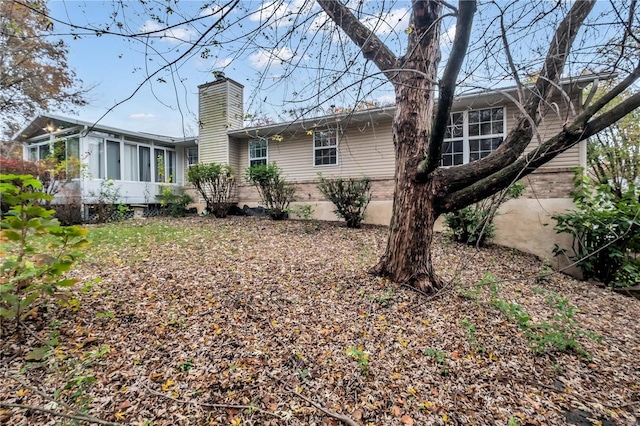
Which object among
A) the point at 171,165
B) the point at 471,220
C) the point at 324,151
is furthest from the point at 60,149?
the point at 471,220

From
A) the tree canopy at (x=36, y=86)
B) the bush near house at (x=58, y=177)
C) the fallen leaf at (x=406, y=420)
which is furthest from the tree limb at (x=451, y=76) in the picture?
the tree canopy at (x=36, y=86)

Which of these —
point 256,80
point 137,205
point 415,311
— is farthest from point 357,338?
point 137,205

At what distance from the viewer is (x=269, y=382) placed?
219 centimetres

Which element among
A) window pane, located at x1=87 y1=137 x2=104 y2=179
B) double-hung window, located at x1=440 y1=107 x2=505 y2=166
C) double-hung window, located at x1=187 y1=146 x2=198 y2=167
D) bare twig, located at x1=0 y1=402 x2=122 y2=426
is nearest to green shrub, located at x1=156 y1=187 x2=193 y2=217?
double-hung window, located at x1=187 y1=146 x2=198 y2=167

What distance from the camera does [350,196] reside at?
8.07 metres

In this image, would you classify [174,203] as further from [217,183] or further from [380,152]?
[380,152]

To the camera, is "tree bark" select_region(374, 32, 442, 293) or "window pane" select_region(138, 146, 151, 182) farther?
"window pane" select_region(138, 146, 151, 182)

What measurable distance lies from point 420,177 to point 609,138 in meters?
14.5

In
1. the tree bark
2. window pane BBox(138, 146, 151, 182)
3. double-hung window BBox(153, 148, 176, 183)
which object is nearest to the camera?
the tree bark

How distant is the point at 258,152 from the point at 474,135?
294 inches

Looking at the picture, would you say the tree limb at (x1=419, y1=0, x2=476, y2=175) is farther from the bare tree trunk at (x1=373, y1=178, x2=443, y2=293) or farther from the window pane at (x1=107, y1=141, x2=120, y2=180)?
the window pane at (x1=107, y1=141, x2=120, y2=180)

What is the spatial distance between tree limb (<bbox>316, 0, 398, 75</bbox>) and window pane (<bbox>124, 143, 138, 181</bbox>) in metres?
11.2

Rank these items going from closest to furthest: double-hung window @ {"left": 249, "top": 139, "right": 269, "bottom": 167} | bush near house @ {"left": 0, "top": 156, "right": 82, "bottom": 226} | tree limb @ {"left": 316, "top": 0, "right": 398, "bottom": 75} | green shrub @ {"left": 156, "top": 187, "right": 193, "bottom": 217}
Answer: tree limb @ {"left": 316, "top": 0, "right": 398, "bottom": 75} < bush near house @ {"left": 0, "top": 156, "right": 82, "bottom": 226} < green shrub @ {"left": 156, "top": 187, "right": 193, "bottom": 217} < double-hung window @ {"left": 249, "top": 139, "right": 269, "bottom": 167}

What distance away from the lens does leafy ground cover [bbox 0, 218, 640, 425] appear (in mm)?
1986
